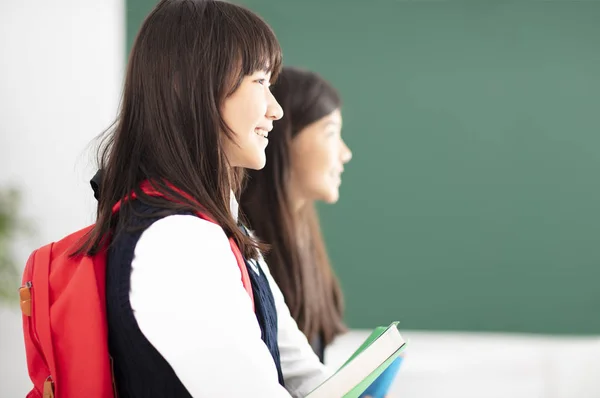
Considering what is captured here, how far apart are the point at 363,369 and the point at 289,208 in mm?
1016

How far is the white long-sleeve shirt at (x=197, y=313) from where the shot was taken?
2.98 ft

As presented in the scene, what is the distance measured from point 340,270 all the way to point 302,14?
3.99 ft

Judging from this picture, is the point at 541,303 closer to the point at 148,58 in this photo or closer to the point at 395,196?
the point at 395,196

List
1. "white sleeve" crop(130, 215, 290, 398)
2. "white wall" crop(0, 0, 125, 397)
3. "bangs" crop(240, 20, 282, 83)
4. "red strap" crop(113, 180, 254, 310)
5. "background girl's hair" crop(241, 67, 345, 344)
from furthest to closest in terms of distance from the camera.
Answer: "white wall" crop(0, 0, 125, 397), "background girl's hair" crop(241, 67, 345, 344), "bangs" crop(240, 20, 282, 83), "red strap" crop(113, 180, 254, 310), "white sleeve" crop(130, 215, 290, 398)

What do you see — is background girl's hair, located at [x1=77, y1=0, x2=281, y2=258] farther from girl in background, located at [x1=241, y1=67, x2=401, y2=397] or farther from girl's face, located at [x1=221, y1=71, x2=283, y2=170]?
girl in background, located at [x1=241, y1=67, x2=401, y2=397]

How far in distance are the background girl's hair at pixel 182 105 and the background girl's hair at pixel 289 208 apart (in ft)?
3.03

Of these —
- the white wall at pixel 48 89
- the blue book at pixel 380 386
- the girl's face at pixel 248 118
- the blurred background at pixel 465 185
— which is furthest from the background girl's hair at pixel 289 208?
the white wall at pixel 48 89

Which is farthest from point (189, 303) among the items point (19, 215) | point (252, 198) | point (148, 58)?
point (19, 215)

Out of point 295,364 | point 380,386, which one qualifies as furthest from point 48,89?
point 380,386

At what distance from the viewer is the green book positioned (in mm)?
1085

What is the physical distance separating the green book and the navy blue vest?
0.72 ft

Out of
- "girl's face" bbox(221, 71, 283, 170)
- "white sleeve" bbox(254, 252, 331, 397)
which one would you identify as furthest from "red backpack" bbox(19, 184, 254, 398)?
"white sleeve" bbox(254, 252, 331, 397)

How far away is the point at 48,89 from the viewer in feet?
11.8

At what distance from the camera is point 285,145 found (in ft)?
6.88
